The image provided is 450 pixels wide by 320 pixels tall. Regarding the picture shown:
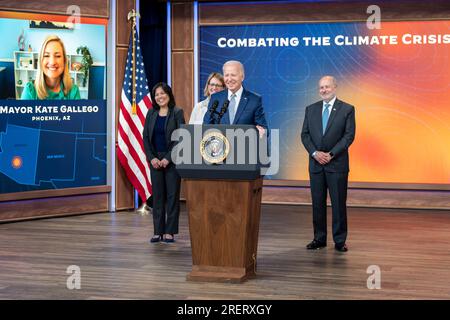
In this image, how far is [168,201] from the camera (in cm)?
776

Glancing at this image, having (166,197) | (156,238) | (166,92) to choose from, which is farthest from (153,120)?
(156,238)

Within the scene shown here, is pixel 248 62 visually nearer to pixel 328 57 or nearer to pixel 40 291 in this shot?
pixel 328 57

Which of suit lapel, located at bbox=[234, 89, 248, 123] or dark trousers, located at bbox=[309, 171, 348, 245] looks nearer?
suit lapel, located at bbox=[234, 89, 248, 123]

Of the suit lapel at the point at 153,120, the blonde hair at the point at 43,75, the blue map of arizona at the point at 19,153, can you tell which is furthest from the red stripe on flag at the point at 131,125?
the suit lapel at the point at 153,120

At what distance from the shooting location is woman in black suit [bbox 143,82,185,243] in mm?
7645

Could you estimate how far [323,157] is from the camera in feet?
23.9

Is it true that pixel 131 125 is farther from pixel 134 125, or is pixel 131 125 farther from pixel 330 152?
pixel 330 152

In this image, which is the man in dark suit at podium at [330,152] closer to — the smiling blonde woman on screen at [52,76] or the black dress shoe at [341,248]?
the black dress shoe at [341,248]

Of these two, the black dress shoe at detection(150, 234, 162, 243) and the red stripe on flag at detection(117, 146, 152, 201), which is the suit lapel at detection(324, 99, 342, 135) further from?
the red stripe on flag at detection(117, 146, 152, 201)

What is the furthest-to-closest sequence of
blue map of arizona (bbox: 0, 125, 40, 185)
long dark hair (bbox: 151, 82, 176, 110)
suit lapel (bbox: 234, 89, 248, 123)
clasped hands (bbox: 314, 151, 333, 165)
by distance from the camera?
1. blue map of arizona (bbox: 0, 125, 40, 185)
2. long dark hair (bbox: 151, 82, 176, 110)
3. clasped hands (bbox: 314, 151, 333, 165)
4. suit lapel (bbox: 234, 89, 248, 123)

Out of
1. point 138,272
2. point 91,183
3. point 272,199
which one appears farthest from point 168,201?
point 272,199

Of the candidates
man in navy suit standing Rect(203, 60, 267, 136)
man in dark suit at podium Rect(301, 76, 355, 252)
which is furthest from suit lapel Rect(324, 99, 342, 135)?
man in navy suit standing Rect(203, 60, 267, 136)

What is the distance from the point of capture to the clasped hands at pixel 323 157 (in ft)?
23.8

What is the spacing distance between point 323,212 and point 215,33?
447 cm
